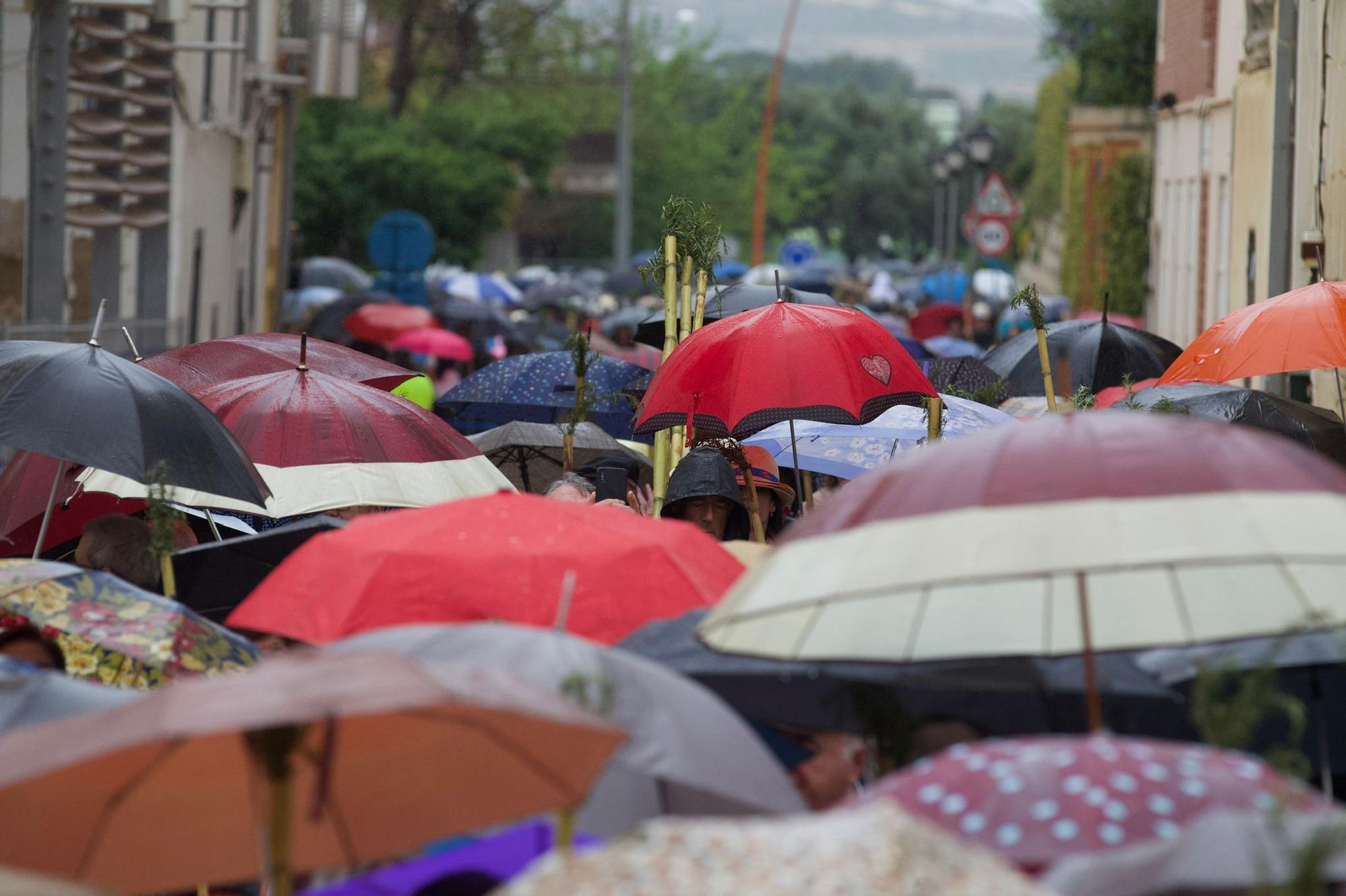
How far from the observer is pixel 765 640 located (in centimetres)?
466

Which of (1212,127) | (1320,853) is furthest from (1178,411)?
(1212,127)

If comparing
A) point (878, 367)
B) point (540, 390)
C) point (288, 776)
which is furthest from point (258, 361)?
point (288, 776)

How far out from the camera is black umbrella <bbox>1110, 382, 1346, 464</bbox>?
8805 millimetres

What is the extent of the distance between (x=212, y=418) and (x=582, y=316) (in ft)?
75.6

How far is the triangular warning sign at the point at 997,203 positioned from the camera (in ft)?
78.3

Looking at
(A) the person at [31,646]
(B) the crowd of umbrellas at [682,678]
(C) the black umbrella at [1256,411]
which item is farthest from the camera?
(C) the black umbrella at [1256,411]

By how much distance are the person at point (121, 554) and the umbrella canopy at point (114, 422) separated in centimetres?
33

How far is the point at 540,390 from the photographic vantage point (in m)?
12.3

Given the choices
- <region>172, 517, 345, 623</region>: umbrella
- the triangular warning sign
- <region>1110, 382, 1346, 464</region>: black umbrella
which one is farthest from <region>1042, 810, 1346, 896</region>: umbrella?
the triangular warning sign

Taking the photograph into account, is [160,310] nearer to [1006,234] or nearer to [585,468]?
[1006,234]

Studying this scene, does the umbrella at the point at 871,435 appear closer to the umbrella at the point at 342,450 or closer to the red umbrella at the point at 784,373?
the red umbrella at the point at 784,373

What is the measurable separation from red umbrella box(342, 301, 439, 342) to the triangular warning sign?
6701 mm

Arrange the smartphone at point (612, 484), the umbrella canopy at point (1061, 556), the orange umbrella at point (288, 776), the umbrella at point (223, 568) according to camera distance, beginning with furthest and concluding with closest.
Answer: the smartphone at point (612, 484)
the umbrella at point (223, 568)
the umbrella canopy at point (1061, 556)
the orange umbrella at point (288, 776)

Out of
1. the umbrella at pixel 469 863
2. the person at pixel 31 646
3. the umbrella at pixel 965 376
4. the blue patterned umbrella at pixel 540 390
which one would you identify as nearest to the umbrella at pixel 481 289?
the blue patterned umbrella at pixel 540 390
